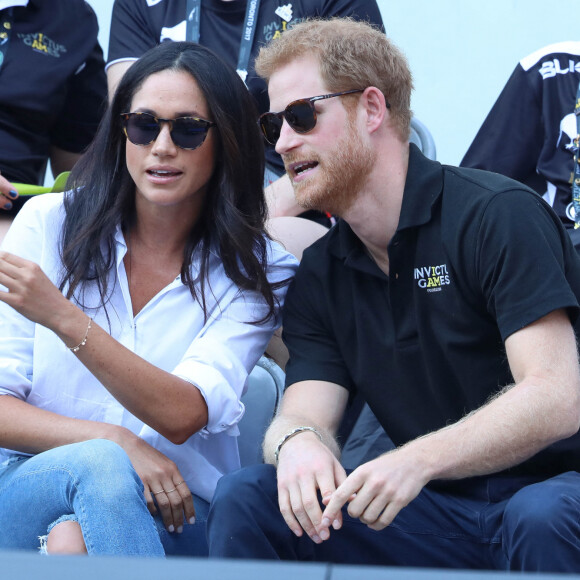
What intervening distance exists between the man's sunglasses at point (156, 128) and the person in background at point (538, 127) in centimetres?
137

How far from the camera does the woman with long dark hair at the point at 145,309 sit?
1.88 m

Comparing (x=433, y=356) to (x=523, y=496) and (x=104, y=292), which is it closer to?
(x=523, y=496)

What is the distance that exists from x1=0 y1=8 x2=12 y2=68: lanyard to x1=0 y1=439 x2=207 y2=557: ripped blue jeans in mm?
1733

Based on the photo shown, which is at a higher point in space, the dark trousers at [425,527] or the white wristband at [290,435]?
the white wristband at [290,435]

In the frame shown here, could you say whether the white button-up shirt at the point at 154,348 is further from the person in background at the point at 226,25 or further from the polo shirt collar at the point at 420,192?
the person in background at the point at 226,25

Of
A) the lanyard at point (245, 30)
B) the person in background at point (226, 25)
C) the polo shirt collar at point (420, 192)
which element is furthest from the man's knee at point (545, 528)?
the lanyard at point (245, 30)

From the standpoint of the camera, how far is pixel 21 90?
122 inches

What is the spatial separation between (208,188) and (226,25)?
3.31ft

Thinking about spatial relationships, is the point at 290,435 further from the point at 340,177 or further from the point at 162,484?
the point at 340,177

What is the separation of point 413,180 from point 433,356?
1.36 feet

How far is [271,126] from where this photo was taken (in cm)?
228

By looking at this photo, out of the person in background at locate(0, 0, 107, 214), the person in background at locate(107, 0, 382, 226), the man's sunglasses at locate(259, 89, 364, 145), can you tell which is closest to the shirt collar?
the person in background at locate(0, 0, 107, 214)

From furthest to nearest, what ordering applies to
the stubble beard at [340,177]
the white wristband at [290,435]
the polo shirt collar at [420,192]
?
the stubble beard at [340,177]
the polo shirt collar at [420,192]
the white wristband at [290,435]

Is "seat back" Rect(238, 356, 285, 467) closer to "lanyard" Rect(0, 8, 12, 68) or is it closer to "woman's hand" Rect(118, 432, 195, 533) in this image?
"woman's hand" Rect(118, 432, 195, 533)
